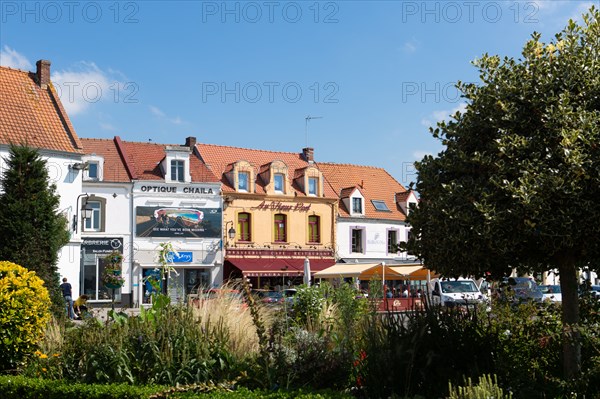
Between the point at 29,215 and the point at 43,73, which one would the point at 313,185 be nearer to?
the point at 43,73

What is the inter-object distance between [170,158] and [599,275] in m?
30.9

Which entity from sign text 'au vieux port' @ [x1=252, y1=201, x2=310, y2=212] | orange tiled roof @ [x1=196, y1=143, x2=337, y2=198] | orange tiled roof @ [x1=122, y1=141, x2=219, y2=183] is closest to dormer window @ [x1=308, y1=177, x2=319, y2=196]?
orange tiled roof @ [x1=196, y1=143, x2=337, y2=198]

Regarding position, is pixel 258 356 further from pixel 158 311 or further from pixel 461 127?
pixel 461 127

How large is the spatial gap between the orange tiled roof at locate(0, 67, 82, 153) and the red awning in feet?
42.7

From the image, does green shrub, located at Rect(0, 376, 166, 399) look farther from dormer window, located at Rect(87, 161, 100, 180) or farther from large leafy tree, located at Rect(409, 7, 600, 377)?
dormer window, located at Rect(87, 161, 100, 180)

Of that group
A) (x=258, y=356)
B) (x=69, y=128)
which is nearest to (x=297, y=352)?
(x=258, y=356)

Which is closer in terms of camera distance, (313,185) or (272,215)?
(272,215)

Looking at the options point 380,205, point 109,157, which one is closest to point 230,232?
point 109,157

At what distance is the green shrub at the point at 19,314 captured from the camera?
10086mm

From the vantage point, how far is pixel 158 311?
8758 millimetres

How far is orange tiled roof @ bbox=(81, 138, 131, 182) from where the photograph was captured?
35375mm

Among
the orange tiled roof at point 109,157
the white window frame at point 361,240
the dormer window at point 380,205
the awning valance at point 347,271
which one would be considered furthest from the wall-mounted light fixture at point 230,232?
the dormer window at point 380,205

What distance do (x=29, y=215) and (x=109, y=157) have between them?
20198 mm

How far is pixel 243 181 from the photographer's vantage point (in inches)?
1545
